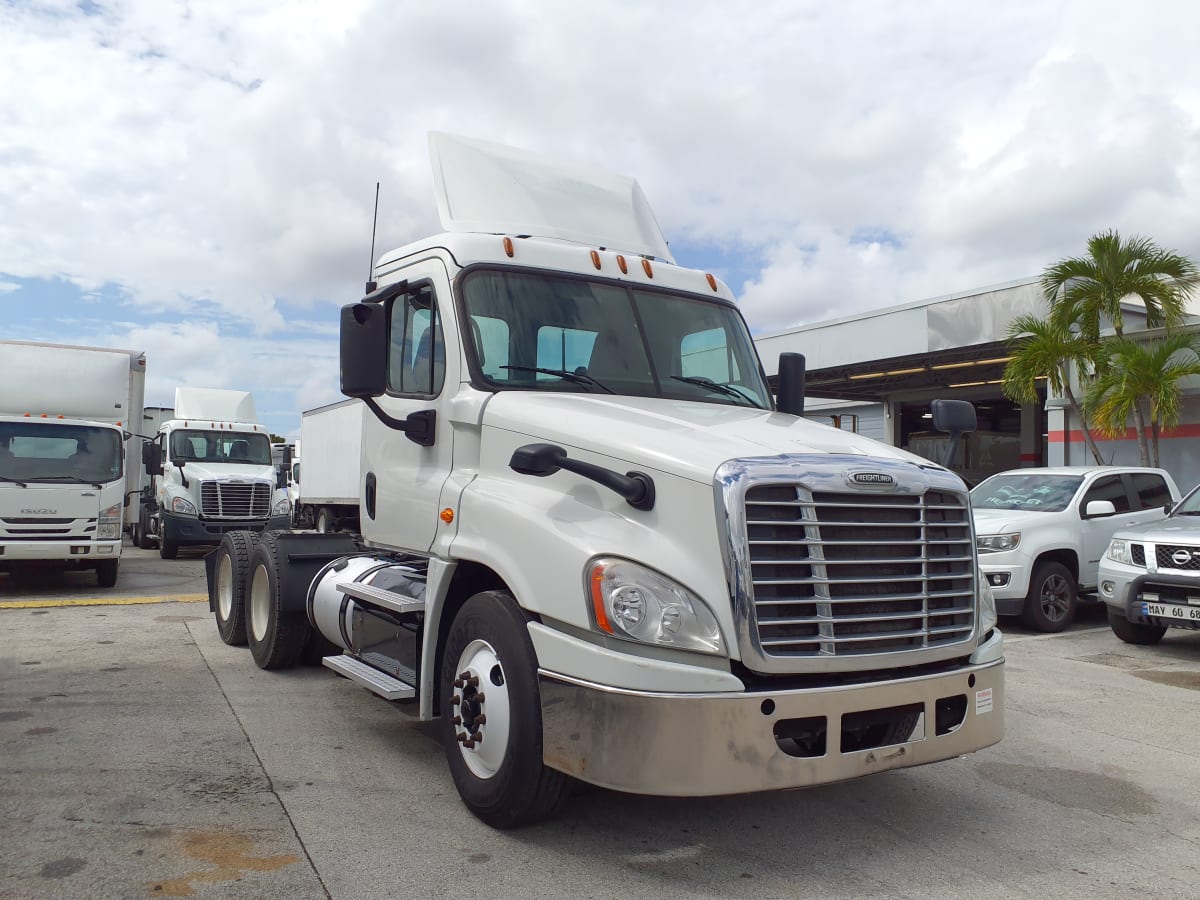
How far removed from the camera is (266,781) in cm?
492

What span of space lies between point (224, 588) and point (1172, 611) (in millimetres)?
8072

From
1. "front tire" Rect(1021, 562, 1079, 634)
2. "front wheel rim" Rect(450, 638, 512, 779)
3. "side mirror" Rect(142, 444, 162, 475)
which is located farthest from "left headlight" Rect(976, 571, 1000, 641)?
"side mirror" Rect(142, 444, 162, 475)

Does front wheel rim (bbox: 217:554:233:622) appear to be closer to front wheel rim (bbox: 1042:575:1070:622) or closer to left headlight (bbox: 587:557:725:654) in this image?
left headlight (bbox: 587:557:725:654)

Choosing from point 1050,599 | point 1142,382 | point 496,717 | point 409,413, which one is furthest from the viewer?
point 1142,382

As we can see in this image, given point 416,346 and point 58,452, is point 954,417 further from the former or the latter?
point 58,452

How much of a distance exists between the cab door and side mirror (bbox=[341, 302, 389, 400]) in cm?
27

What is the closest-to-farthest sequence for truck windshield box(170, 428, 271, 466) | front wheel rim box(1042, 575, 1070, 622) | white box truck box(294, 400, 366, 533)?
front wheel rim box(1042, 575, 1070, 622) < truck windshield box(170, 428, 271, 466) < white box truck box(294, 400, 366, 533)

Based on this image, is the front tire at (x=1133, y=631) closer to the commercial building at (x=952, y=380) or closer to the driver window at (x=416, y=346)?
the commercial building at (x=952, y=380)

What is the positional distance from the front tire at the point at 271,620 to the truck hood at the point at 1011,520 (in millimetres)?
6607

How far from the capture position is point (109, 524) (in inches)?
498

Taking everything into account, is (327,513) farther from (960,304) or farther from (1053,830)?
(1053,830)

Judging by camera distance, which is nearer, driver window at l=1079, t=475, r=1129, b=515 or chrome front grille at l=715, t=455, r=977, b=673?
chrome front grille at l=715, t=455, r=977, b=673

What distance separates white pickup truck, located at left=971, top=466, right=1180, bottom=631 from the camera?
10.1 meters

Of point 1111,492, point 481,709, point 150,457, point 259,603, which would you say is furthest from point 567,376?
point 150,457
